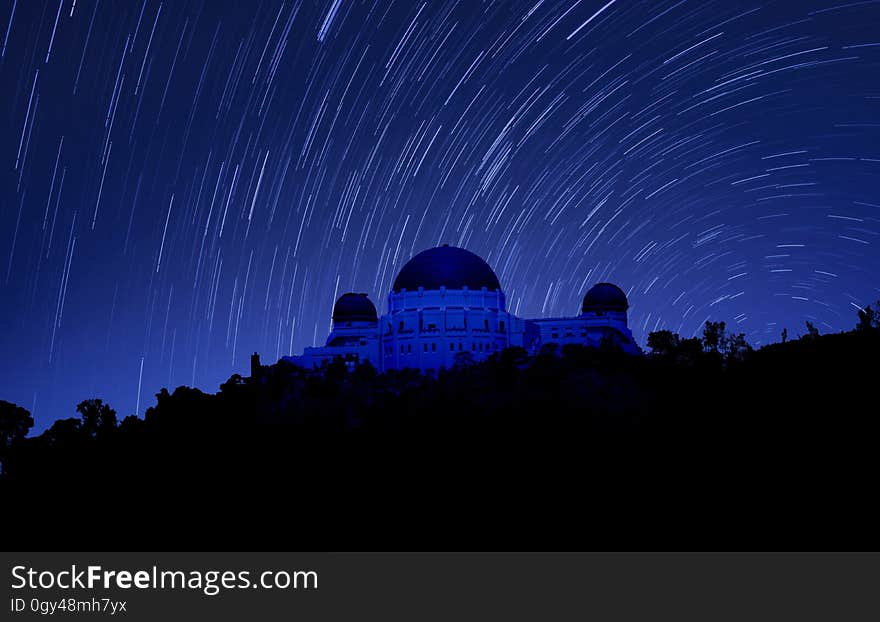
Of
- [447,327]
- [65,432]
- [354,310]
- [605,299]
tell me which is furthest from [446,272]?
[65,432]

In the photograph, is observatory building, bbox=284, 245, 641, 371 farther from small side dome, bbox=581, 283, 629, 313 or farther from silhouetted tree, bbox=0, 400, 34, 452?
silhouetted tree, bbox=0, 400, 34, 452

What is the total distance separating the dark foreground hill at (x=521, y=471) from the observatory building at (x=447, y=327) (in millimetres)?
13549

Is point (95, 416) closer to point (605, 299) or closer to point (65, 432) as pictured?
point (65, 432)

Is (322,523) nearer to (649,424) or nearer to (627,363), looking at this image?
(649,424)

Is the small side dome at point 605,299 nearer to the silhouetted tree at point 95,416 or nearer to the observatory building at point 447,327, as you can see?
the observatory building at point 447,327

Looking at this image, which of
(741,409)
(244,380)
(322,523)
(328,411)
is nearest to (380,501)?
(322,523)

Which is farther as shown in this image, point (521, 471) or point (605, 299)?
point (605, 299)

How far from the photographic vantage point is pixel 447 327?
3214 inches

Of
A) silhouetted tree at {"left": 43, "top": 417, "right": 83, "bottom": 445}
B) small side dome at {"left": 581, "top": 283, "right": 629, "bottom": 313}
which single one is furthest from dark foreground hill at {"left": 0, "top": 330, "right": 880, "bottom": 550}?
small side dome at {"left": 581, "top": 283, "right": 629, "bottom": 313}

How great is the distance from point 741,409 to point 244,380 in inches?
1739

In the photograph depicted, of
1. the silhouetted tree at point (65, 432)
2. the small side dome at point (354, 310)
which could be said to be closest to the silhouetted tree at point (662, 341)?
the small side dome at point (354, 310)

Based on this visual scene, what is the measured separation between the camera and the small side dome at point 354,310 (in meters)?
89.6

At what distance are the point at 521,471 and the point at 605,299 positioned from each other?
1751 inches

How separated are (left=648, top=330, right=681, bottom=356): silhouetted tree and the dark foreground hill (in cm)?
1222
